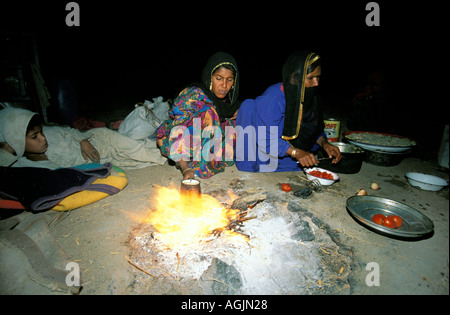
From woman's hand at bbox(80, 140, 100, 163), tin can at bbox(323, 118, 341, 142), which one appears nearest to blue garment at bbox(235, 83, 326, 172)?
tin can at bbox(323, 118, 341, 142)

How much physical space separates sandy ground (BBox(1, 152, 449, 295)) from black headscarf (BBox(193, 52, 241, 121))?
1.15 metres

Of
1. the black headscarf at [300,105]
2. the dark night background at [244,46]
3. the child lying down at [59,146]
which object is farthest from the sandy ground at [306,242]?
the dark night background at [244,46]

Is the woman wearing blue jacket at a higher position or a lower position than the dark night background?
lower

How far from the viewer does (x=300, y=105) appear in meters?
3.12

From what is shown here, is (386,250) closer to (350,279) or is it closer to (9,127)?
(350,279)

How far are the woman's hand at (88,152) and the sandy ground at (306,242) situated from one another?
61cm

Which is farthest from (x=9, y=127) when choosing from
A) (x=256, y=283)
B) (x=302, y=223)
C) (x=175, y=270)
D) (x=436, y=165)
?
(x=436, y=165)

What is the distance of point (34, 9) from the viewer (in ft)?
19.3

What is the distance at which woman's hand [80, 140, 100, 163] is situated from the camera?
3.43 m

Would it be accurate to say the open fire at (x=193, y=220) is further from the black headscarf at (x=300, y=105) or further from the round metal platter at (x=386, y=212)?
the black headscarf at (x=300, y=105)

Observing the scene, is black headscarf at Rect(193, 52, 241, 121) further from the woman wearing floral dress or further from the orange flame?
the orange flame

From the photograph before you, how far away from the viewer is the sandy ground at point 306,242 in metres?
1.79

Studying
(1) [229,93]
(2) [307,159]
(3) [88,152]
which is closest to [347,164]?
(2) [307,159]

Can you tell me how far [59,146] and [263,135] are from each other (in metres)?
3.04
